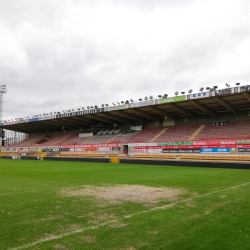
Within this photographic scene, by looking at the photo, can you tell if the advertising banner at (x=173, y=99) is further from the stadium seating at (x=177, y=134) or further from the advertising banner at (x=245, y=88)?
the advertising banner at (x=245, y=88)

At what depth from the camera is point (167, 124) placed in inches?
1706

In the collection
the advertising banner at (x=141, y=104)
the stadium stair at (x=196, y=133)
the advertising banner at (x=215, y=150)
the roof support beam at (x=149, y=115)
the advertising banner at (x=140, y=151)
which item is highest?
the advertising banner at (x=141, y=104)

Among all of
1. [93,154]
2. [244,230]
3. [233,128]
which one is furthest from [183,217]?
[93,154]

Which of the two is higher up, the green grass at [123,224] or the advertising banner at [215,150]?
the advertising banner at [215,150]

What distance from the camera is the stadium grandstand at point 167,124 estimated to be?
97.0 feet

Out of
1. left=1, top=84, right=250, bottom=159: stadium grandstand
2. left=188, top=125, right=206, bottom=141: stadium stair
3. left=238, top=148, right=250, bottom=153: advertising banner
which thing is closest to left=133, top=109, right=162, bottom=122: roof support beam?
left=1, top=84, right=250, bottom=159: stadium grandstand

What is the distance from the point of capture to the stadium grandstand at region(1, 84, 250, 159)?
97.0ft

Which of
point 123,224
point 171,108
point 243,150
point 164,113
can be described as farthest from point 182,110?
point 123,224

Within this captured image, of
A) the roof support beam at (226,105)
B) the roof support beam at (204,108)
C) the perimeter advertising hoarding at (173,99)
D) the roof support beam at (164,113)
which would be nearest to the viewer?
the roof support beam at (226,105)

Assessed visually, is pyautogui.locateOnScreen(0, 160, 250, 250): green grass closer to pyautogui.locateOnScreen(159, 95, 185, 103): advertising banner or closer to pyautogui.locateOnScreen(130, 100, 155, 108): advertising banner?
pyautogui.locateOnScreen(159, 95, 185, 103): advertising banner

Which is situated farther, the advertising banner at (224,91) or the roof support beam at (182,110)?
the roof support beam at (182,110)

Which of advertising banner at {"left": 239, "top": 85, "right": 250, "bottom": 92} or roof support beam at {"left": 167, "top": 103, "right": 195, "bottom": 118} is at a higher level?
advertising banner at {"left": 239, "top": 85, "right": 250, "bottom": 92}

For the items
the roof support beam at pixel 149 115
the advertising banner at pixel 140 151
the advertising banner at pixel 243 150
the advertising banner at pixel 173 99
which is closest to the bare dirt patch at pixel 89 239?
the advertising banner at pixel 243 150

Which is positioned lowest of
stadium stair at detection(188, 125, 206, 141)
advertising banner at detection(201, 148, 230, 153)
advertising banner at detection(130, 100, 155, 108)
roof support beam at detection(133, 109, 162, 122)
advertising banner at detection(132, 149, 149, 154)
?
advertising banner at detection(132, 149, 149, 154)
